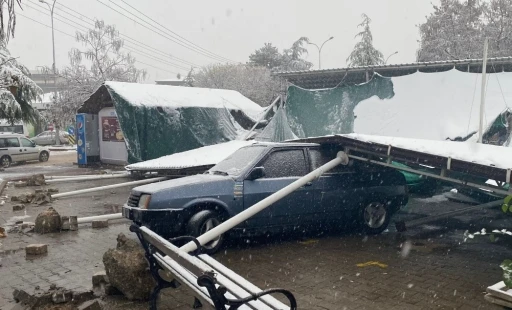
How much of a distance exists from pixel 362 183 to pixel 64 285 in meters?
4.96

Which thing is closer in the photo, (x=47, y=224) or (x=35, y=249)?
(x=35, y=249)

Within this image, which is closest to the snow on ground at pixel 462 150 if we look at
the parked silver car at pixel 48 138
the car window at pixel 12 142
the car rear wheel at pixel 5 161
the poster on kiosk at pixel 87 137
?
the poster on kiosk at pixel 87 137

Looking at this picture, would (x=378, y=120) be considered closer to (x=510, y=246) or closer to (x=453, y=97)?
(x=453, y=97)

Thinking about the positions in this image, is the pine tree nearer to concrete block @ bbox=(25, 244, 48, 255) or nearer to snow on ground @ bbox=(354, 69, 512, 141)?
snow on ground @ bbox=(354, 69, 512, 141)

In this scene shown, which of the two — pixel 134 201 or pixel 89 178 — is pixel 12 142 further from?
pixel 134 201

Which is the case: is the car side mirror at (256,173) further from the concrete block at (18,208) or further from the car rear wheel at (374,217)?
the concrete block at (18,208)

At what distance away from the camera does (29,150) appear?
23.5 meters

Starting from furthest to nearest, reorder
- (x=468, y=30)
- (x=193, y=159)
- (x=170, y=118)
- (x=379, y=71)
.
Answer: (x=468, y=30), (x=170, y=118), (x=379, y=71), (x=193, y=159)

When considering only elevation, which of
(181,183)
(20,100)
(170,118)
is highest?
(20,100)

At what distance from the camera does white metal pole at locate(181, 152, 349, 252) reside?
5465 mm

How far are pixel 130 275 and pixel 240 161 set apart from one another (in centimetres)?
310

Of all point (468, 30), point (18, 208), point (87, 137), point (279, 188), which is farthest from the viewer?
point (468, 30)

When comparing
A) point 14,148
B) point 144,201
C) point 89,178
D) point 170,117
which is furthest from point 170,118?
point 144,201

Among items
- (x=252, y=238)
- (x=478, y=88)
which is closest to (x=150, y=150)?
(x=252, y=238)
